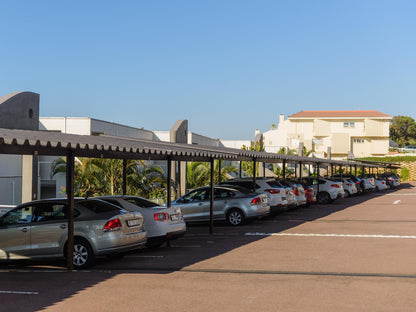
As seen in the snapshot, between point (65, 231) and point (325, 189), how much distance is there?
21.5m

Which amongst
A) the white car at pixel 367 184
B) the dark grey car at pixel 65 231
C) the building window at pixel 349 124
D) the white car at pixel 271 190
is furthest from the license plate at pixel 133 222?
the building window at pixel 349 124

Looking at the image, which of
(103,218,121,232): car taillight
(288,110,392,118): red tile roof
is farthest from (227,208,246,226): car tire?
(288,110,392,118): red tile roof

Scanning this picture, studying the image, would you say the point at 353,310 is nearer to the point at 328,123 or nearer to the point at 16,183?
the point at 16,183

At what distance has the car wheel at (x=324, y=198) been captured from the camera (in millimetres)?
30312

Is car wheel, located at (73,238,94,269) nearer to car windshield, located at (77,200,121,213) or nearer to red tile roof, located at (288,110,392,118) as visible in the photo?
car windshield, located at (77,200,121,213)

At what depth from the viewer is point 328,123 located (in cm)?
8819

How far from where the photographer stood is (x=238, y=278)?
9383 millimetres

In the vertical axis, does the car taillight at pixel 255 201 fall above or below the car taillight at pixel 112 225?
above

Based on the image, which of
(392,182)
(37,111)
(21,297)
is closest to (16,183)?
(37,111)

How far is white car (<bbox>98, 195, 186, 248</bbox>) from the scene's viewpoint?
1248 centimetres

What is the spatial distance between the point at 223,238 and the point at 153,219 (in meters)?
3.28

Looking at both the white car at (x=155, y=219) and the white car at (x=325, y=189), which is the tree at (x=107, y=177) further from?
the white car at (x=325, y=189)

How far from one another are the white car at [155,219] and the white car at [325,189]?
711 inches

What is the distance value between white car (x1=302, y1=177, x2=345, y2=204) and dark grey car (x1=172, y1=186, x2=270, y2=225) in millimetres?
11981
